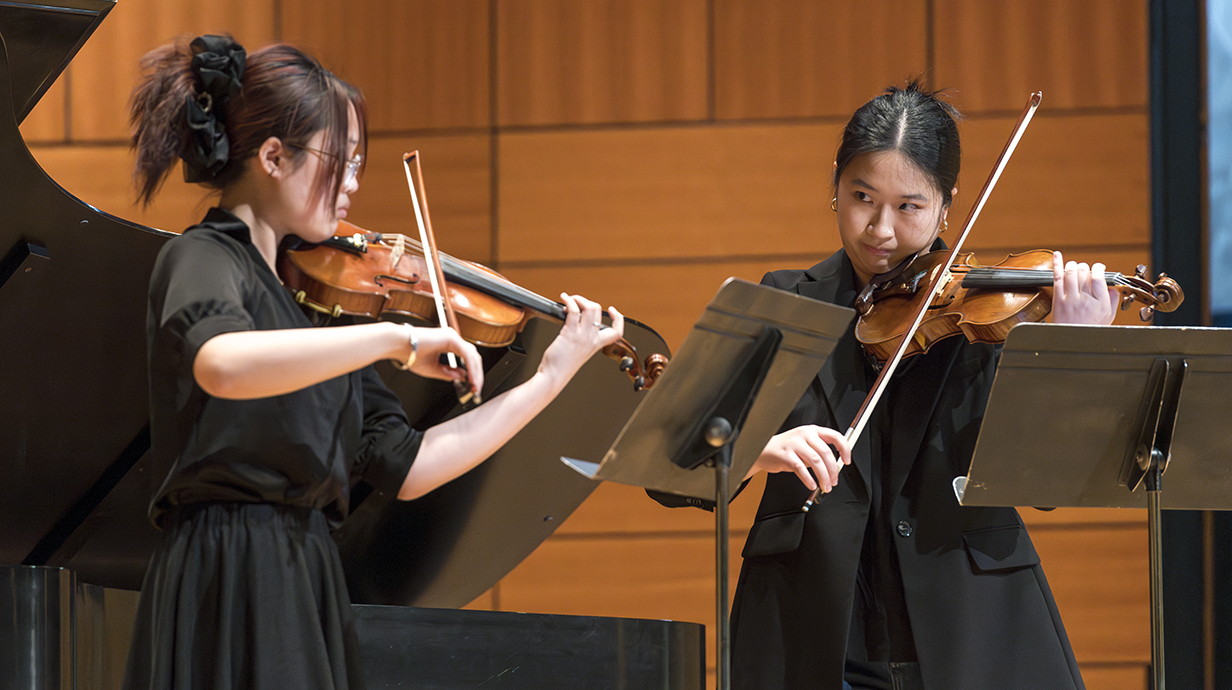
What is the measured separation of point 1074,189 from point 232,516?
2.95 m

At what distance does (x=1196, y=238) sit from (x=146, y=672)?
318cm

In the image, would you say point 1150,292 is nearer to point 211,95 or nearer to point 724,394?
point 724,394

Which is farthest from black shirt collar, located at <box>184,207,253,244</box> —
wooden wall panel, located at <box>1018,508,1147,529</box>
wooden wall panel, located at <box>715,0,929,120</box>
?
wooden wall panel, located at <box>1018,508,1147,529</box>

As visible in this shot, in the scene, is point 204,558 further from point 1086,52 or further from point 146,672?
point 1086,52

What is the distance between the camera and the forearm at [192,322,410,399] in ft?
3.65

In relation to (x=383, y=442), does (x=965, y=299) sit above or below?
above

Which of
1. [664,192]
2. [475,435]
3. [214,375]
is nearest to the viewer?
[214,375]

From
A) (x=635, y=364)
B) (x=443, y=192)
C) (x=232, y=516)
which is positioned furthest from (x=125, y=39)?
(x=232, y=516)

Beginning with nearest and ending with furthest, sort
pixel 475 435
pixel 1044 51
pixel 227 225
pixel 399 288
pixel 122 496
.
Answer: pixel 227 225
pixel 475 435
pixel 399 288
pixel 122 496
pixel 1044 51

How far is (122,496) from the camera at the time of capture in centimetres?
189

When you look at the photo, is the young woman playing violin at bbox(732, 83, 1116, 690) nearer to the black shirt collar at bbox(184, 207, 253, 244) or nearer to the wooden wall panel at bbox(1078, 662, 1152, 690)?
the black shirt collar at bbox(184, 207, 253, 244)

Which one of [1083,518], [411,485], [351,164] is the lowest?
[1083,518]

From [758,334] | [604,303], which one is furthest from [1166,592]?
[758,334]

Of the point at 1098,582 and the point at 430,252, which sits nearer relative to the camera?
the point at 430,252
